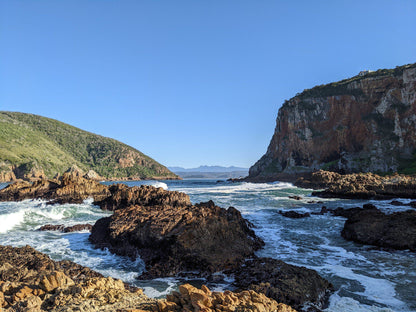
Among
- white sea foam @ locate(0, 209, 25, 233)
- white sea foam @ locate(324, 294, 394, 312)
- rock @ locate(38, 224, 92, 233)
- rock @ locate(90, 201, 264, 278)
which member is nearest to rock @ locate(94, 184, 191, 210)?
rock @ locate(38, 224, 92, 233)

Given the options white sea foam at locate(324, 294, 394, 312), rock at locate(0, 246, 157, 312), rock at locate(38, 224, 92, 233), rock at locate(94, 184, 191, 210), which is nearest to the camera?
rock at locate(0, 246, 157, 312)

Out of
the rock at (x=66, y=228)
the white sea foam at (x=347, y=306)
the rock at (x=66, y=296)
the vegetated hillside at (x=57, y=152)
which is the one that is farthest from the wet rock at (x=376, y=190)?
the vegetated hillside at (x=57, y=152)

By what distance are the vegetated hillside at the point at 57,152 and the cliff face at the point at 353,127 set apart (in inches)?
3080

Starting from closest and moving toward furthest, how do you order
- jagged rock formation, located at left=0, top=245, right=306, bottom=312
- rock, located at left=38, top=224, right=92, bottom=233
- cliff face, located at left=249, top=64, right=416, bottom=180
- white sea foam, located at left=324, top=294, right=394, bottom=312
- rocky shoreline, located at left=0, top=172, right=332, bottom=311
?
jagged rock formation, located at left=0, top=245, right=306, bottom=312
white sea foam, located at left=324, top=294, right=394, bottom=312
rocky shoreline, located at left=0, top=172, right=332, bottom=311
rock, located at left=38, top=224, right=92, bottom=233
cliff face, located at left=249, top=64, right=416, bottom=180

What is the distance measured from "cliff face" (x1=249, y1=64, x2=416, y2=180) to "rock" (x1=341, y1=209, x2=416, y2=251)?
134 ft

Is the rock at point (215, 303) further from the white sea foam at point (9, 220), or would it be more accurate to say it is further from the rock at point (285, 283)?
the white sea foam at point (9, 220)

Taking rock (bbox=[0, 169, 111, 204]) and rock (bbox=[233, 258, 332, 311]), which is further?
rock (bbox=[0, 169, 111, 204])

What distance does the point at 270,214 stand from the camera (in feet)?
63.9

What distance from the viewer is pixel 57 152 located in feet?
354

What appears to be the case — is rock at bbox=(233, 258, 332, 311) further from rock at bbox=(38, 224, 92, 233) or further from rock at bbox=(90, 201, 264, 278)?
rock at bbox=(38, 224, 92, 233)

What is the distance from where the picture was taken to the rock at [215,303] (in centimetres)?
382

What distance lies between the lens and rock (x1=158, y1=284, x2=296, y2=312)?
382cm

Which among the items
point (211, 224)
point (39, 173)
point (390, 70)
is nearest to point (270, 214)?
point (211, 224)

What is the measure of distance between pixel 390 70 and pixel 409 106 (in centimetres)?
1310
